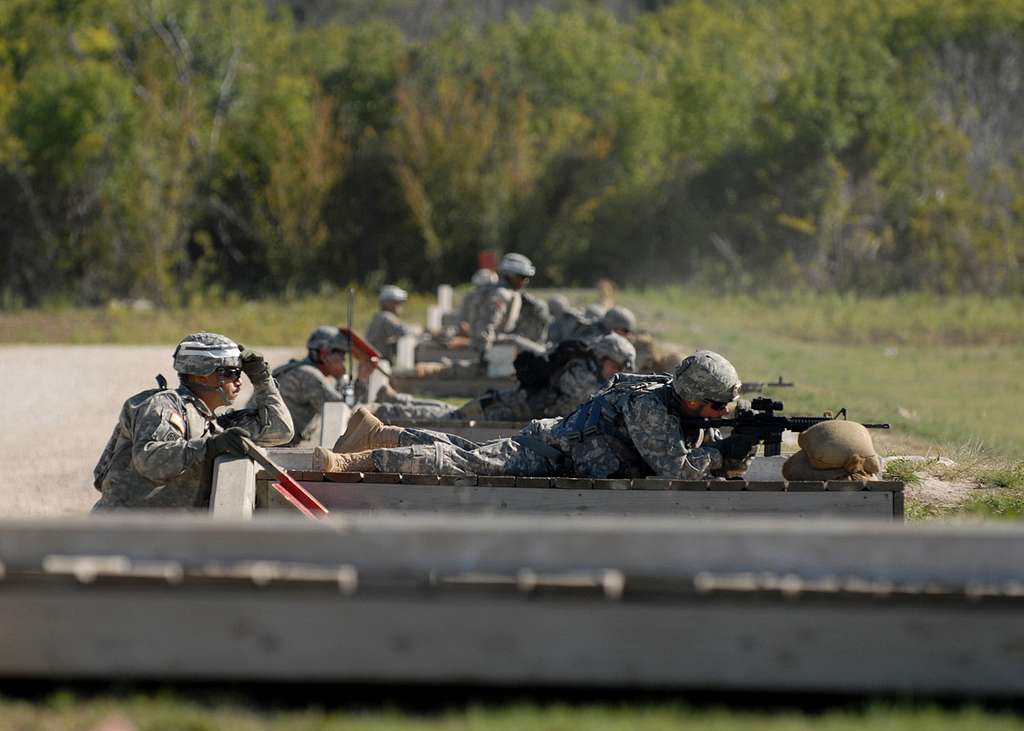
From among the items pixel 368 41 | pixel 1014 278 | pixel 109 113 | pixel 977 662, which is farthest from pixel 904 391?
pixel 368 41

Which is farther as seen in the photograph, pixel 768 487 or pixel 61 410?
pixel 61 410

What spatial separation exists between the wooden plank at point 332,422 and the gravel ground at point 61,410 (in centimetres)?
201

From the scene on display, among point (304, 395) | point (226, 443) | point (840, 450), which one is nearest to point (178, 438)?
point (226, 443)

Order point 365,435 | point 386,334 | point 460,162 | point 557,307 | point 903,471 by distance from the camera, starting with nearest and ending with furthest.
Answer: point 365,435
point 903,471
point 386,334
point 557,307
point 460,162

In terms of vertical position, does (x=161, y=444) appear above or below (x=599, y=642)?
above

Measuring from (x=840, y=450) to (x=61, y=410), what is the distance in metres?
11.0

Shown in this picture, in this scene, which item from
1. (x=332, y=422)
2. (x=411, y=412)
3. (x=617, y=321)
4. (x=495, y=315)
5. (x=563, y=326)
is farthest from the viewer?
(x=563, y=326)

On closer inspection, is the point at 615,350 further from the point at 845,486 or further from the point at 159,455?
the point at 159,455

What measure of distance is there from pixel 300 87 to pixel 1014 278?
18.7m

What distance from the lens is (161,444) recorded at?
23.5 ft

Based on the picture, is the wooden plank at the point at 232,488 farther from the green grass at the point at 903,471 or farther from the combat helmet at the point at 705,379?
the green grass at the point at 903,471

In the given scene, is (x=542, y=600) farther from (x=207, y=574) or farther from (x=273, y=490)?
(x=273, y=490)

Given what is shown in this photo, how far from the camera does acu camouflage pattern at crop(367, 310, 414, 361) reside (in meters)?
18.0

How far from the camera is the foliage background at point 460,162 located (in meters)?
39.8
